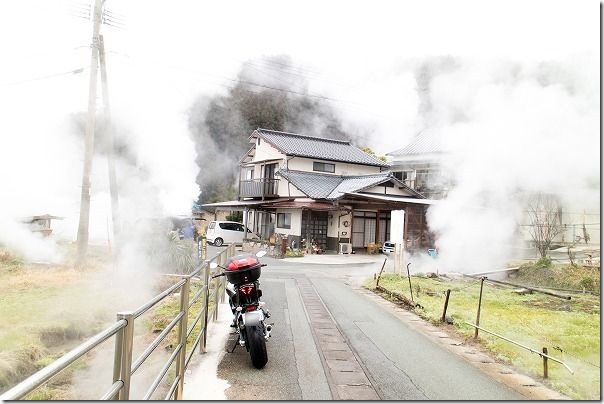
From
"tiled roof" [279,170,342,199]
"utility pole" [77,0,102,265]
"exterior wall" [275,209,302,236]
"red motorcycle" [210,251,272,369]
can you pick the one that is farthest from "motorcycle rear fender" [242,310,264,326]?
"exterior wall" [275,209,302,236]

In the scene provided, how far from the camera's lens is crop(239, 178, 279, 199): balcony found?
2384 cm

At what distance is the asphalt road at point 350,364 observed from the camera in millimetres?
3730

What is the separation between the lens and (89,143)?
1077cm

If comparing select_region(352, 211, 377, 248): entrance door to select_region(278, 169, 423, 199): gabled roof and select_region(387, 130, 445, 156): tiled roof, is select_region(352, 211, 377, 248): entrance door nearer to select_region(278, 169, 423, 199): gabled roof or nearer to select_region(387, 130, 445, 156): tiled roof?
select_region(278, 169, 423, 199): gabled roof

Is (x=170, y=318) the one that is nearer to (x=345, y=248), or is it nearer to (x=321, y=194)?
(x=345, y=248)

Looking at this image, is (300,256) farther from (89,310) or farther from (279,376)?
(279,376)

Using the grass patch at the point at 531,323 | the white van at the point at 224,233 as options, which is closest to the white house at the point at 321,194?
the white van at the point at 224,233

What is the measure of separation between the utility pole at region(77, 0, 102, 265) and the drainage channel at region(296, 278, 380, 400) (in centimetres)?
611

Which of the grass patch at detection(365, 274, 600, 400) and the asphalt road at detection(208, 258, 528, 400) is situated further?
the grass patch at detection(365, 274, 600, 400)

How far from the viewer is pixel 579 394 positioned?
3930 mm

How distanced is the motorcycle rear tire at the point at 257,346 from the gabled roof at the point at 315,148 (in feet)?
61.7

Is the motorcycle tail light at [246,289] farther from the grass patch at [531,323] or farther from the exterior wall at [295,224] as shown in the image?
the exterior wall at [295,224]

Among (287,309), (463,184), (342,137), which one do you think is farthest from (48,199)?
(342,137)

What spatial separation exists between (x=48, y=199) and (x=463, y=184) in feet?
40.9
